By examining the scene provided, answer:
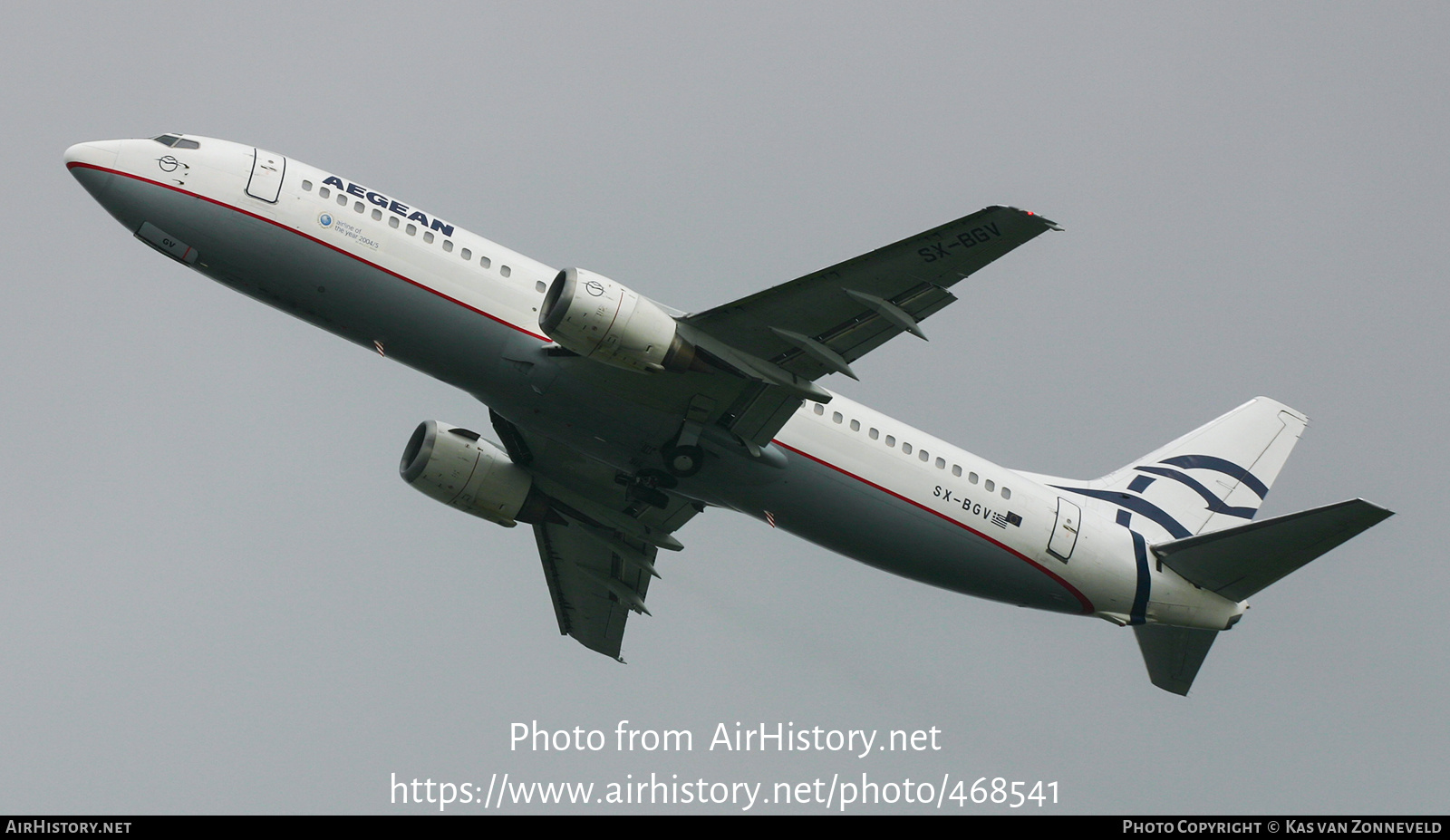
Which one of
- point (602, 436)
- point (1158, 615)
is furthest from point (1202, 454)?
point (602, 436)

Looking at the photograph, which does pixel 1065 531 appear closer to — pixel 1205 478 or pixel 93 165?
pixel 1205 478

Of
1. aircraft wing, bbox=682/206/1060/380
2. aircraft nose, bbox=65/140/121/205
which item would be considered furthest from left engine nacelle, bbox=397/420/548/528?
aircraft nose, bbox=65/140/121/205

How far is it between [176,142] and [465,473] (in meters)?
11.6

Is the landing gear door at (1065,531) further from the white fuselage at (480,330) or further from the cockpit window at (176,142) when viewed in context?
the cockpit window at (176,142)

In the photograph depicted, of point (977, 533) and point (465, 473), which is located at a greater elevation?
point (977, 533)

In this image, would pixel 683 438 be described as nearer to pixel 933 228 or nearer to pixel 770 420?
pixel 770 420

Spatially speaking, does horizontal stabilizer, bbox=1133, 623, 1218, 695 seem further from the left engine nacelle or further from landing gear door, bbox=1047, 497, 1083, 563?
the left engine nacelle

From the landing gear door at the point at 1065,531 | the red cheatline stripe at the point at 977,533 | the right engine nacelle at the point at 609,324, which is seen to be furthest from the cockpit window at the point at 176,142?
the landing gear door at the point at 1065,531

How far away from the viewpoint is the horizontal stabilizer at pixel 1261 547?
33.5m

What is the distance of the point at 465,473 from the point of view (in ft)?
124

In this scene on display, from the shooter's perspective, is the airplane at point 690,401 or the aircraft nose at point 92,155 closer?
the airplane at point 690,401

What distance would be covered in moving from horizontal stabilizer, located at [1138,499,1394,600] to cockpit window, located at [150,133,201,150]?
27.7 meters

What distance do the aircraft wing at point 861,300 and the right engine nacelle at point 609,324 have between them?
3.07 feet

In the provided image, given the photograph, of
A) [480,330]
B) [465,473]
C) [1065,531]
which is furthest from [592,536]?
[1065,531]
